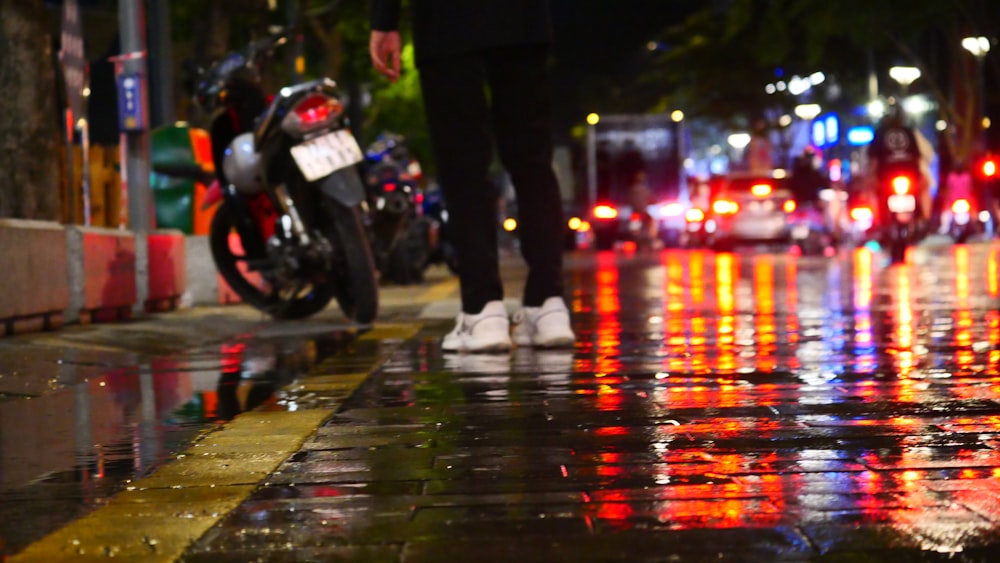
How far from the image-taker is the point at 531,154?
7.77m

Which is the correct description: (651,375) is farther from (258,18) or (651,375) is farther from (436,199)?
(258,18)

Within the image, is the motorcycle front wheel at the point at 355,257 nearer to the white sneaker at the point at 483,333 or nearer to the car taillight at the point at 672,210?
the white sneaker at the point at 483,333

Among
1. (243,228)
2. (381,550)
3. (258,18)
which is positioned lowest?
(381,550)

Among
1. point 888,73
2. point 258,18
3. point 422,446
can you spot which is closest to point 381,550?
point 422,446

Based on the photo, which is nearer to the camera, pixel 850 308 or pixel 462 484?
pixel 462 484

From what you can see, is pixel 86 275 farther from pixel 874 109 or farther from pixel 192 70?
pixel 874 109

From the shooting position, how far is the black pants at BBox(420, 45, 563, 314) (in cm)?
760

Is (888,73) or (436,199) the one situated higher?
(888,73)

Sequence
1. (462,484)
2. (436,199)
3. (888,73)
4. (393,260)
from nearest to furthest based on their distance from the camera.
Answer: (462,484) < (393,260) < (436,199) < (888,73)

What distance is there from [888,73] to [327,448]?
49185 mm

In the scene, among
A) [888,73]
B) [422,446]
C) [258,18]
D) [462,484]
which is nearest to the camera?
[462,484]

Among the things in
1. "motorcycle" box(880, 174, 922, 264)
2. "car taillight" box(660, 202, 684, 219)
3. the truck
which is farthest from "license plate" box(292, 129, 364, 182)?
"car taillight" box(660, 202, 684, 219)

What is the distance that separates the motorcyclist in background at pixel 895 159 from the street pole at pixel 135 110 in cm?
1262

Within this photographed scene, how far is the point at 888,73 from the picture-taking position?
171 feet
